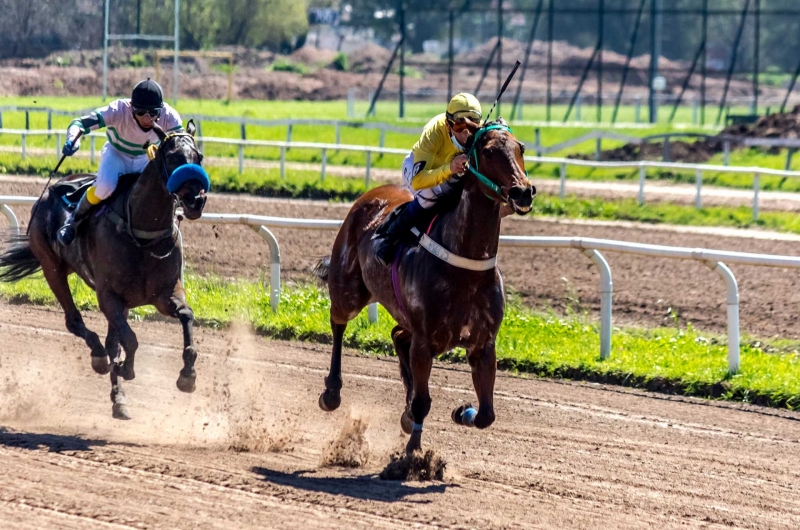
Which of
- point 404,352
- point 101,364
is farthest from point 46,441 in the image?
point 404,352

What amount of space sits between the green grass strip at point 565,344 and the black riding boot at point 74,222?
273 centimetres

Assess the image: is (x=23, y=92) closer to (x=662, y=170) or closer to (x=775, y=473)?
(x=662, y=170)

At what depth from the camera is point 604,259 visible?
948 cm

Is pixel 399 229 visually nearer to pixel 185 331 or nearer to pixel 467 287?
pixel 467 287

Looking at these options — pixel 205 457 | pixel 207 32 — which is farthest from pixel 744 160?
pixel 205 457

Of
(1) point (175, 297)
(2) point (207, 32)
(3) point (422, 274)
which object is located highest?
(2) point (207, 32)

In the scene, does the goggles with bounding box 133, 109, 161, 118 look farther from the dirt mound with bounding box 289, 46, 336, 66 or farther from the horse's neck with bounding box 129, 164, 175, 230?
the dirt mound with bounding box 289, 46, 336, 66

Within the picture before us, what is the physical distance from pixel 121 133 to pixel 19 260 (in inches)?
77.1

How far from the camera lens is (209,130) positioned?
26484mm

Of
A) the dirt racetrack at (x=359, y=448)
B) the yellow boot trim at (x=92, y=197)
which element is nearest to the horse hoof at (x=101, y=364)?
the dirt racetrack at (x=359, y=448)

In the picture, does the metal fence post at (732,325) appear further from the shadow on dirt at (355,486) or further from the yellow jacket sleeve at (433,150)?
the shadow on dirt at (355,486)

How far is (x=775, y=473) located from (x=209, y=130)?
21.7 meters

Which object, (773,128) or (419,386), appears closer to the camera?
(419,386)

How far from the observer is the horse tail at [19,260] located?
30.0 feet
